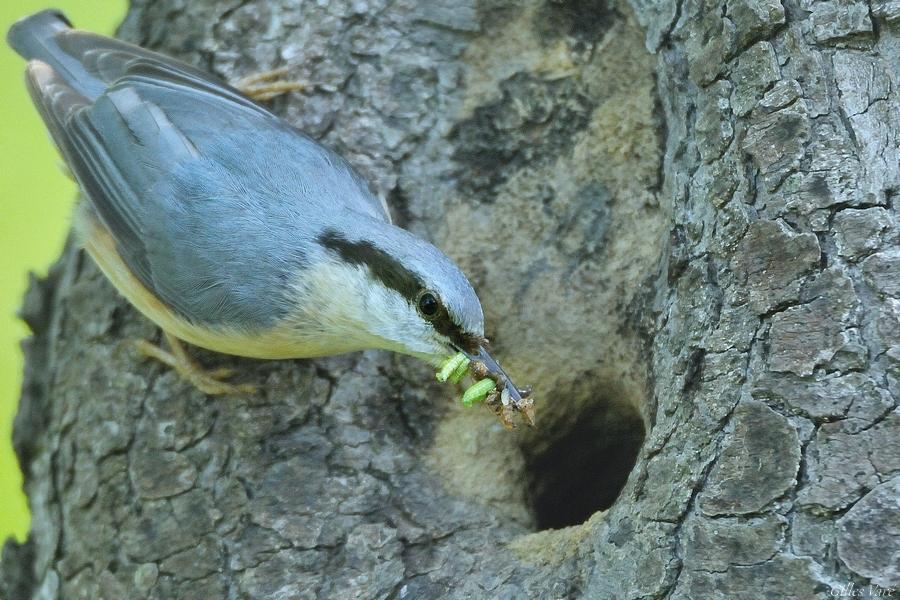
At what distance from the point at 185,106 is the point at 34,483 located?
48.8 inches

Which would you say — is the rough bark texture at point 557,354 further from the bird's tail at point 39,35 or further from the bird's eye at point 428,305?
the bird's eye at point 428,305

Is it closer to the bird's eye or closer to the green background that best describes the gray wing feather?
the bird's eye

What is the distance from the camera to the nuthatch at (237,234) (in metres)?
2.41

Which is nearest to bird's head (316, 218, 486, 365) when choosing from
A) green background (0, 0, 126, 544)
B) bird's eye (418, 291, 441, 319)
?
bird's eye (418, 291, 441, 319)

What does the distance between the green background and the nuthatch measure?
4.00ft

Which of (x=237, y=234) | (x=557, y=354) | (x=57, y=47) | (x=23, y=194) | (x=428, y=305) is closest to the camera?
(x=428, y=305)

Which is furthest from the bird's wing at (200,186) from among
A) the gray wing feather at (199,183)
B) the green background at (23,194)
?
the green background at (23,194)

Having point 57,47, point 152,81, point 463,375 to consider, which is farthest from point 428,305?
point 57,47

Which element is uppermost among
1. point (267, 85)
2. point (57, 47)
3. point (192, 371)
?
point (267, 85)

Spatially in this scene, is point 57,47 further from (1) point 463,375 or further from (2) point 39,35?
(1) point 463,375

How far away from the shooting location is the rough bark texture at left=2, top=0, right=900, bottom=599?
1908 millimetres

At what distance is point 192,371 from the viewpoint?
261 cm

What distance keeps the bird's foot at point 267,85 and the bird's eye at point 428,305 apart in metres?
0.92

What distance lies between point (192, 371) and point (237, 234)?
15.5 inches
